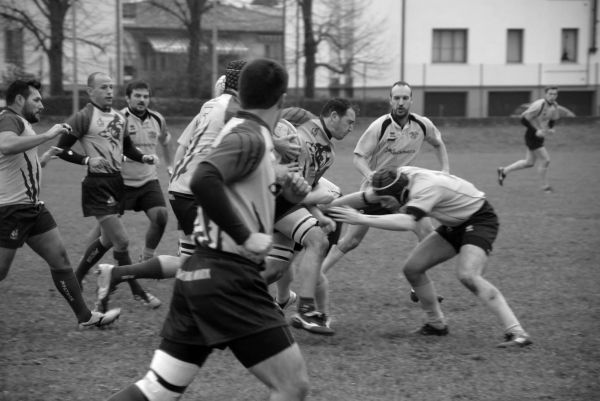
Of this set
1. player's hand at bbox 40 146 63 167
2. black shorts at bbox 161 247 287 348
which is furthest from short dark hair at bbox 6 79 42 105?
black shorts at bbox 161 247 287 348

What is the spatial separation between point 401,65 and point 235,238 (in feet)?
124

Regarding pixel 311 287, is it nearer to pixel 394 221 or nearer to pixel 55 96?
pixel 394 221

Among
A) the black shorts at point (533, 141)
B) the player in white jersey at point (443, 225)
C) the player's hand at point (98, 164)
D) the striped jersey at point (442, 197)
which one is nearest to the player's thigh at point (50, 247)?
the player's hand at point (98, 164)

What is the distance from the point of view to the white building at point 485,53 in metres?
40.5

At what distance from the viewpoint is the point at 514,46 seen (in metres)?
41.8

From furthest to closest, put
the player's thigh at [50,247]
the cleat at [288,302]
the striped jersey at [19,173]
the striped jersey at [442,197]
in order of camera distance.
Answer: the cleat at [288,302]
the player's thigh at [50,247]
the striped jersey at [19,173]
the striped jersey at [442,197]

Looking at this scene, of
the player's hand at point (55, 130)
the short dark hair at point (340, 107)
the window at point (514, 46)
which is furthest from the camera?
the window at point (514, 46)

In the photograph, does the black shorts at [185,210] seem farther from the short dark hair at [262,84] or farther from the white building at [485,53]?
the white building at [485,53]

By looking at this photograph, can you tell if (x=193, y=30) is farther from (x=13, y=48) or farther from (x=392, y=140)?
(x=392, y=140)

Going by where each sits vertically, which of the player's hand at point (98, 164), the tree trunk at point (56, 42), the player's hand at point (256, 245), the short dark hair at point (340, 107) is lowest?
the player's hand at point (256, 245)

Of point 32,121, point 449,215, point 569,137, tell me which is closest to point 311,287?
point 449,215

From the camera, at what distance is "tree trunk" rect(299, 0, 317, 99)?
38.2 metres

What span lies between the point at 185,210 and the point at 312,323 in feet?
4.37

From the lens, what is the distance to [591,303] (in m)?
7.33
